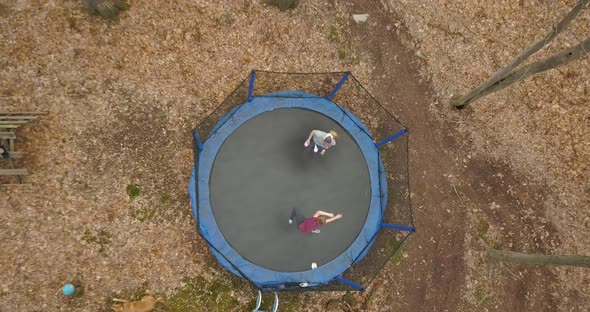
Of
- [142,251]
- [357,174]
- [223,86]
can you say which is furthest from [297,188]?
[142,251]

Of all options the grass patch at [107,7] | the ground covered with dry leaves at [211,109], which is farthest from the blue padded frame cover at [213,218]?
the grass patch at [107,7]

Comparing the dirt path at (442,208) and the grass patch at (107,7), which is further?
the dirt path at (442,208)

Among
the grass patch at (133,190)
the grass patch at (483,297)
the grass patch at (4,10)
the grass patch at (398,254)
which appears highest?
the grass patch at (4,10)

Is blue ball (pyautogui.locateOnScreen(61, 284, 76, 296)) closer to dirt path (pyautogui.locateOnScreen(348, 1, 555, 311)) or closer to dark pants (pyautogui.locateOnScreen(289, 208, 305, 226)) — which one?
dark pants (pyautogui.locateOnScreen(289, 208, 305, 226))

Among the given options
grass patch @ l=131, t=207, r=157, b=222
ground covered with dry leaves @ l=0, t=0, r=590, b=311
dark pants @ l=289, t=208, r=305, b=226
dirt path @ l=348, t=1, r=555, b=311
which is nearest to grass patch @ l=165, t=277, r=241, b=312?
ground covered with dry leaves @ l=0, t=0, r=590, b=311

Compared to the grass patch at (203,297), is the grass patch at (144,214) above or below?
above

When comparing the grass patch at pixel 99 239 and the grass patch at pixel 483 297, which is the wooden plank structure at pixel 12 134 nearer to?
the grass patch at pixel 99 239
